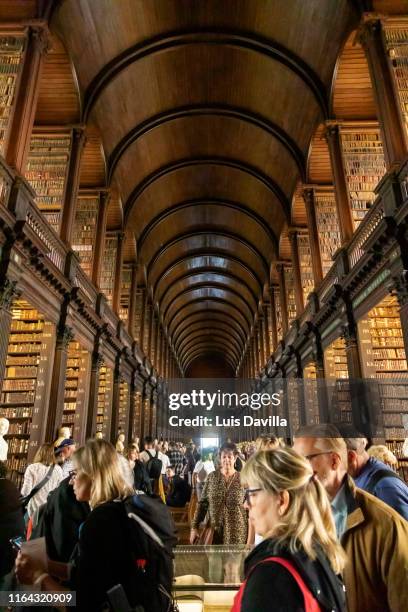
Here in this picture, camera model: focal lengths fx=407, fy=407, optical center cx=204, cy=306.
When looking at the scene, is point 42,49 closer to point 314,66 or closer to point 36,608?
point 314,66

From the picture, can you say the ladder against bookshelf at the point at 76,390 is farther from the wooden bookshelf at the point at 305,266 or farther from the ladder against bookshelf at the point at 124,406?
the wooden bookshelf at the point at 305,266

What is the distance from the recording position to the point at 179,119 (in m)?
12.2

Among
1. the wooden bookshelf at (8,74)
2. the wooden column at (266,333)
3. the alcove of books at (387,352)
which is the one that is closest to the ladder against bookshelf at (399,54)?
the alcove of books at (387,352)

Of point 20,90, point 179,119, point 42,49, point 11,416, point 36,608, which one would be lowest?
point 36,608

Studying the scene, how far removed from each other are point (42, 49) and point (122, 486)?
7574mm

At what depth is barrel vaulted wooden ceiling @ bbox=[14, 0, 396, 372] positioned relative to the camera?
28.5ft

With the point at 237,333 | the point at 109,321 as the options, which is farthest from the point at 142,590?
the point at 237,333

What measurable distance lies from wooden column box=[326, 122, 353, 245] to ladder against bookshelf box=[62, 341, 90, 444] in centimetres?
624

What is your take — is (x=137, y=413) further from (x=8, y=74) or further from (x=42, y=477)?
(x=42, y=477)

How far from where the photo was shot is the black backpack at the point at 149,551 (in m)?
1.34

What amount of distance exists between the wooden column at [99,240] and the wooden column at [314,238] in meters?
5.31

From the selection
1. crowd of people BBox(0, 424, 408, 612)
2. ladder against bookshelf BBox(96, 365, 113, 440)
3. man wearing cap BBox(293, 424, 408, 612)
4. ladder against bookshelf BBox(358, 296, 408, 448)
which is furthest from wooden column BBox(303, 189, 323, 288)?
man wearing cap BBox(293, 424, 408, 612)

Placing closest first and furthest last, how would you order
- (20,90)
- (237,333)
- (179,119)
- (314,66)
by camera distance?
(20,90) → (314,66) → (179,119) → (237,333)

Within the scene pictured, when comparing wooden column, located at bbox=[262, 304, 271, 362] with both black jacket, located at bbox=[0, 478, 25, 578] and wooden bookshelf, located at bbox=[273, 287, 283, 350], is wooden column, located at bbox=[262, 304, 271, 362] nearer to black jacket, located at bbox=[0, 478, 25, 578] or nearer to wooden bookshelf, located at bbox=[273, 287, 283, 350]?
wooden bookshelf, located at bbox=[273, 287, 283, 350]
